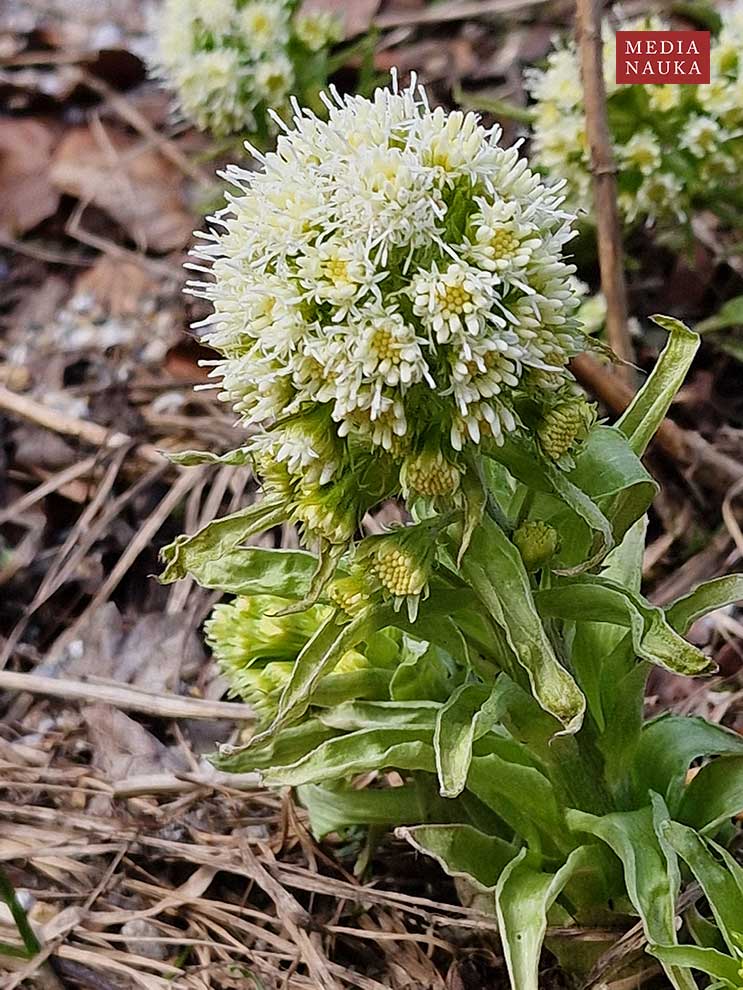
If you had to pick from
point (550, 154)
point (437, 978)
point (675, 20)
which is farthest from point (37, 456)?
point (675, 20)

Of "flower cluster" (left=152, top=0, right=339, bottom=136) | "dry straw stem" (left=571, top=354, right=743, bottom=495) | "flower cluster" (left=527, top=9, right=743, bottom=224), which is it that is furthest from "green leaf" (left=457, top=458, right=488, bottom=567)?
"flower cluster" (left=152, top=0, right=339, bottom=136)

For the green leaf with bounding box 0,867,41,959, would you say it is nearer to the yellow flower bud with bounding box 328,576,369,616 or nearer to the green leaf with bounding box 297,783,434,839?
the green leaf with bounding box 297,783,434,839

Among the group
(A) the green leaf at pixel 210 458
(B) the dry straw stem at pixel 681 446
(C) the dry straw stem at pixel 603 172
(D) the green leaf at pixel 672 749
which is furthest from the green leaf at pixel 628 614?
(B) the dry straw stem at pixel 681 446

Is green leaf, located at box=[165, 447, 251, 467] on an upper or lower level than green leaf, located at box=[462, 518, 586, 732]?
upper

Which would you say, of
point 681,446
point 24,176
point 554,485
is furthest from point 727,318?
point 24,176

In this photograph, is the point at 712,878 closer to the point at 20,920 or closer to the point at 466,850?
the point at 466,850

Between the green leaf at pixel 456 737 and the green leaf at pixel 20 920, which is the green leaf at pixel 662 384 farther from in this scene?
the green leaf at pixel 20 920
